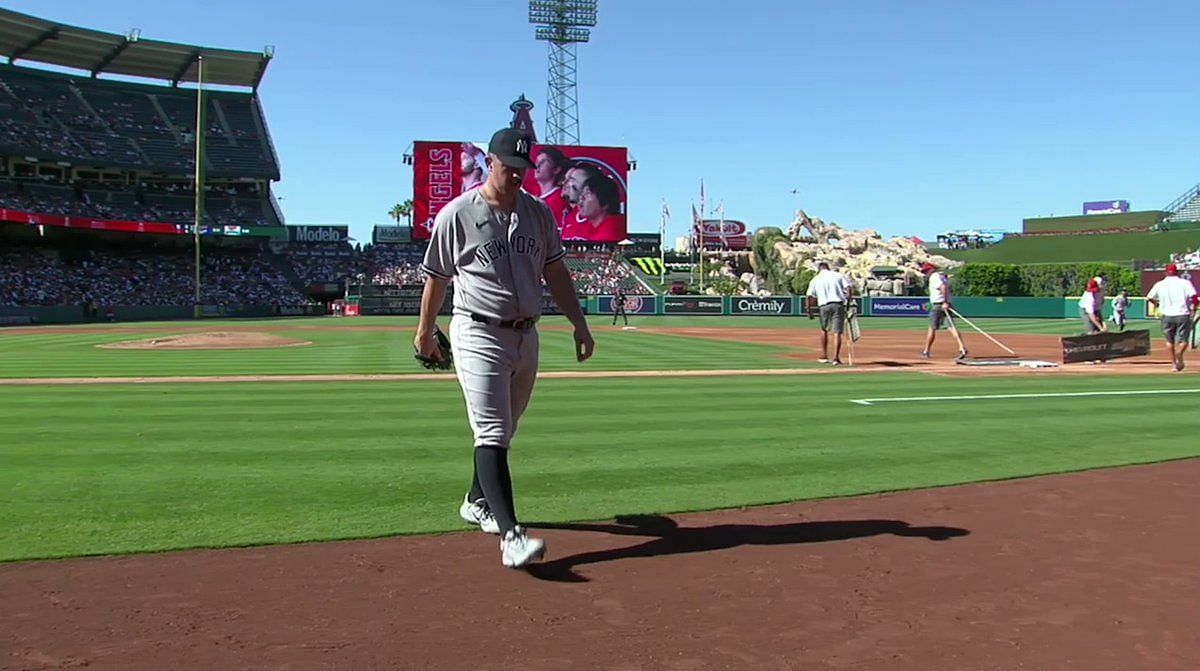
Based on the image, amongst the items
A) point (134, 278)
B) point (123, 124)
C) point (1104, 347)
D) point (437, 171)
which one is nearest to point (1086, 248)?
point (437, 171)

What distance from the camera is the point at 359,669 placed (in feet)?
9.31

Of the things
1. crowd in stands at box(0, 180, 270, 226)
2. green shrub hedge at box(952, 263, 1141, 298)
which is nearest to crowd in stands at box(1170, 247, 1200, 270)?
green shrub hedge at box(952, 263, 1141, 298)

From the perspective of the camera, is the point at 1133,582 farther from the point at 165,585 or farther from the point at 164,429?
the point at 164,429

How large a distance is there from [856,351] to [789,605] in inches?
699

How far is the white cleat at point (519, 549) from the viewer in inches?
150

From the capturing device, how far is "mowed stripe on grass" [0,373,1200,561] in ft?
15.5

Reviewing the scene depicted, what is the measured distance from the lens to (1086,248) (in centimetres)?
7312

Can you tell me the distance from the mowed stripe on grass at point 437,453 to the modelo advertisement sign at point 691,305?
4482 centimetres

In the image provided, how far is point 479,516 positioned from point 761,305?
52.9m

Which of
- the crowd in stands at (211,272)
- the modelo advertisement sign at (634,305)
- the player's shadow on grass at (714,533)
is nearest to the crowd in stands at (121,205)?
the crowd in stands at (211,272)

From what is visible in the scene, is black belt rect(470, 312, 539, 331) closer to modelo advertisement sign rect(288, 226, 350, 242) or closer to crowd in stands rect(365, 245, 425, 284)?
crowd in stands rect(365, 245, 425, 284)

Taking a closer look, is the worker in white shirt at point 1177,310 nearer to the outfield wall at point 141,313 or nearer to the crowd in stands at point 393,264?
the outfield wall at point 141,313

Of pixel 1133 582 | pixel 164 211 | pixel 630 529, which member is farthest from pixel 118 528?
pixel 164 211

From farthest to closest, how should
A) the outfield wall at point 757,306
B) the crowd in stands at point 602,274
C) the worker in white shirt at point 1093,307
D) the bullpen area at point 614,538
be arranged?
1. the crowd in stands at point 602,274
2. the outfield wall at point 757,306
3. the worker in white shirt at point 1093,307
4. the bullpen area at point 614,538
